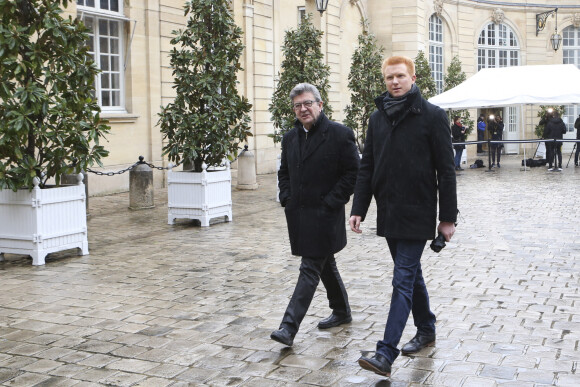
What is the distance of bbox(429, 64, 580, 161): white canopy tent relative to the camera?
19672 mm

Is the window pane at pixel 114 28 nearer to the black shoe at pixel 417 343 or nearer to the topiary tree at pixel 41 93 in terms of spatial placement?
the topiary tree at pixel 41 93

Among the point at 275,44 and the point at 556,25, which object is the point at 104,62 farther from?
the point at 556,25

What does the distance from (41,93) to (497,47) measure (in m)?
29.8

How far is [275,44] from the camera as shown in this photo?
A: 21844 millimetres

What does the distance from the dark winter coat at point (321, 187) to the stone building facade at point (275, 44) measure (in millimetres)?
10174

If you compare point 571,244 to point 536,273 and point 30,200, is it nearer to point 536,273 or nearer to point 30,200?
point 536,273

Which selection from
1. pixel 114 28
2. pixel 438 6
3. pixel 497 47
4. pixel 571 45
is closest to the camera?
pixel 114 28

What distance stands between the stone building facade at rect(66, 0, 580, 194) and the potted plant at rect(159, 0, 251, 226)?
3.82 meters

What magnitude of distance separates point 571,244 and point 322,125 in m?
5.00

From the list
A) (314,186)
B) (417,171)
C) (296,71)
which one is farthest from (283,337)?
(296,71)

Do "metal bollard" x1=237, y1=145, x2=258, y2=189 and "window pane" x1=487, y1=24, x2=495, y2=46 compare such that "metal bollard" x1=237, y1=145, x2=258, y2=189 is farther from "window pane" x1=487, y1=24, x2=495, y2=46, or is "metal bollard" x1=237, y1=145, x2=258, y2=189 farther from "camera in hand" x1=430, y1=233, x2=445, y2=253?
"window pane" x1=487, y1=24, x2=495, y2=46

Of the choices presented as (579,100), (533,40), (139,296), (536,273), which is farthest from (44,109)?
(533,40)

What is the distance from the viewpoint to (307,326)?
5.55 metres

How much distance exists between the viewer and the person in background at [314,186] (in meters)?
5.12
